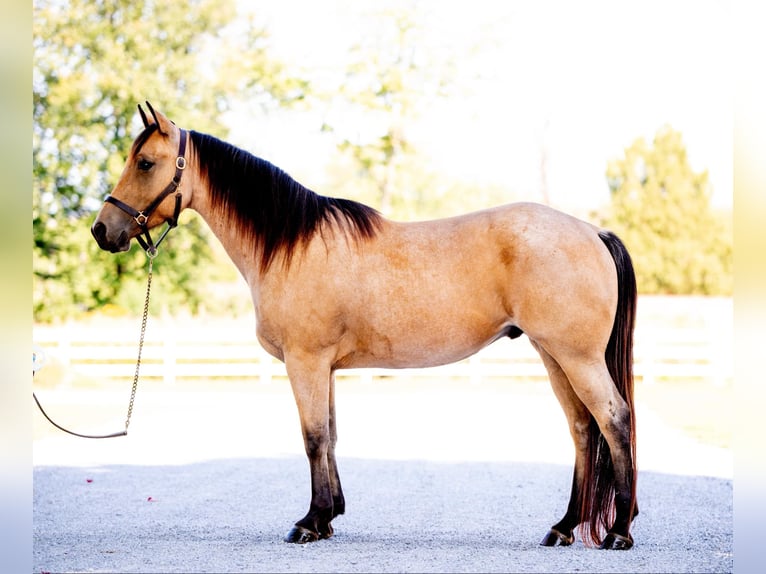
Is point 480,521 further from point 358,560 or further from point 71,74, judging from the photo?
point 71,74

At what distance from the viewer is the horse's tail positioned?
177 inches

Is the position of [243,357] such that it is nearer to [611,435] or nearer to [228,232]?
[228,232]

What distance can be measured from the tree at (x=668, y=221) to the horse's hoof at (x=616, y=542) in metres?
21.5

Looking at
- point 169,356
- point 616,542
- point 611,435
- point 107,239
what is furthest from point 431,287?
point 169,356

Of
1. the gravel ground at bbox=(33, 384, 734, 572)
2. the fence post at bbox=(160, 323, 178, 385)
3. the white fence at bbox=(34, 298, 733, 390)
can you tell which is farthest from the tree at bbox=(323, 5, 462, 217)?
the gravel ground at bbox=(33, 384, 734, 572)

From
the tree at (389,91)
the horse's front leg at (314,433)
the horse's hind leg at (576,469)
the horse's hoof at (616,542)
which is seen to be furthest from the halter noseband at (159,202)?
the tree at (389,91)

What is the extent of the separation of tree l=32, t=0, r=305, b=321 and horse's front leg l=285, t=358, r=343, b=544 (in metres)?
17.4

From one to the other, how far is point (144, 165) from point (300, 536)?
244cm

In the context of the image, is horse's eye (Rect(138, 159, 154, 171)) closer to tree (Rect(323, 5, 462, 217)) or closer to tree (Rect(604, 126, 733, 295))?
tree (Rect(323, 5, 462, 217))

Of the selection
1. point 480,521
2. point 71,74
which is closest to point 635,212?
point 71,74

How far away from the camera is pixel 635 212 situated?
25750 millimetres

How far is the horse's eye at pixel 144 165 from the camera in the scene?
4.63m

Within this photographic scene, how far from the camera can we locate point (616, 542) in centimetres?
438

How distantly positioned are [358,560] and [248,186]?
2.35 metres
